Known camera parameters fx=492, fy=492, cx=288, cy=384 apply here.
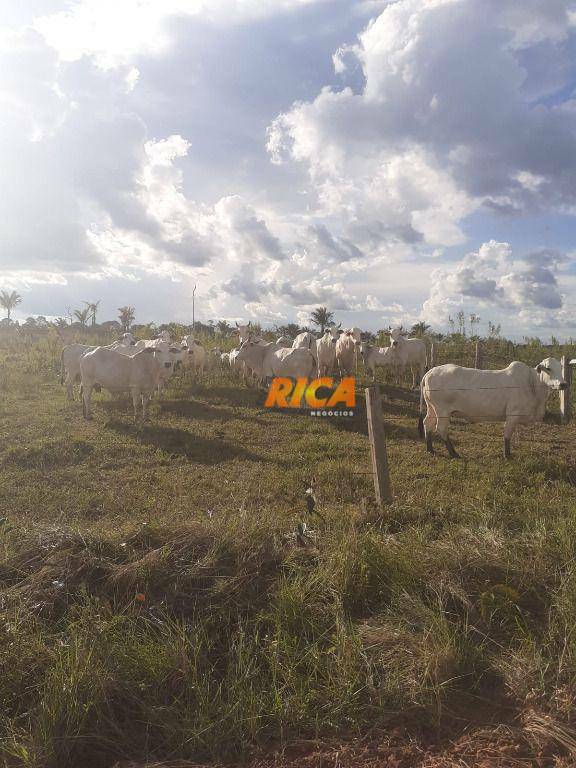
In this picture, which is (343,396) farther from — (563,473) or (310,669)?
(310,669)

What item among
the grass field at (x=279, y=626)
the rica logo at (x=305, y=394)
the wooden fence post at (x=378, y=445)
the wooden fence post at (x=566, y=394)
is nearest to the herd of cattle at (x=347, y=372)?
the rica logo at (x=305, y=394)

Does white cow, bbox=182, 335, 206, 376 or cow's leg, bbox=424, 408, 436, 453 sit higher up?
A: white cow, bbox=182, 335, 206, 376

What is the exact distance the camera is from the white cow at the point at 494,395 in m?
8.63

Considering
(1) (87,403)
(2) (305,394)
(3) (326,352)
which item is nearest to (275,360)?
(2) (305,394)

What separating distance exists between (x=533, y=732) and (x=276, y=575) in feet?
6.44

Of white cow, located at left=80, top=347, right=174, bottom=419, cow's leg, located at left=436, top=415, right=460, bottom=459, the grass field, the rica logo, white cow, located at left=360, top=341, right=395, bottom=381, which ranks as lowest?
the grass field

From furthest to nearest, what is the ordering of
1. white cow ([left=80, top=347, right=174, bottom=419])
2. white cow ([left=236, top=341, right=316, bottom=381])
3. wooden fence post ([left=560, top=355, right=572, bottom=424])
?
white cow ([left=236, top=341, right=316, bottom=381])
white cow ([left=80, top=347, right=174, bottom=419])
wooden fence post ([left=560, top=355, right=572, bottom=424])

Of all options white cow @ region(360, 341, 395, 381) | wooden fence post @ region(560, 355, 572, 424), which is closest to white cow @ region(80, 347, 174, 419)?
white cow @ region(360, 341, 395, 381)

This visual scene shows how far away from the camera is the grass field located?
8.99ft

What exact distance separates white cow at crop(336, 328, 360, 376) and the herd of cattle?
3 centimetres

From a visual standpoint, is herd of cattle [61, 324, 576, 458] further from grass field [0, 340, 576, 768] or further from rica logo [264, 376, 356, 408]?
grass field [0, 340, 576, 768]

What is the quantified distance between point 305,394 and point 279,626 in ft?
34.5

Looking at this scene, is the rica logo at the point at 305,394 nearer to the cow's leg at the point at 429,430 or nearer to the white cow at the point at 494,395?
the cow's leg at the point at 429,430

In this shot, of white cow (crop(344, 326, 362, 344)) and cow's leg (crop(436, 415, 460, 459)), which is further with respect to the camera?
white cow (crop(344, 326, 362, 344))
